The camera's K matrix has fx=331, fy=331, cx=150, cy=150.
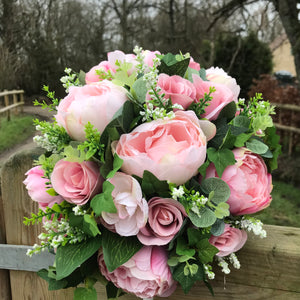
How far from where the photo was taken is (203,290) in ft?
2.63

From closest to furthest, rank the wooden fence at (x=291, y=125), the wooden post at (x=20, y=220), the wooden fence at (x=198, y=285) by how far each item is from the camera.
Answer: the wooden fence at (x=198, y=285), the wooden post at (x=20, y=220), the wooden fence at (x=291, y=125)

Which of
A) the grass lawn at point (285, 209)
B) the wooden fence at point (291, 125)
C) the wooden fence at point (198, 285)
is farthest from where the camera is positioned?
the wooden fence at point (291, 125)

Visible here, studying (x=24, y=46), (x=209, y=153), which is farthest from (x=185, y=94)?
(x=24, y=46)

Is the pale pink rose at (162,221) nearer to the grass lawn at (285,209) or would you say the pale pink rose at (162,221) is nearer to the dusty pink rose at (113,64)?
the dusty pink rose at (113,64)

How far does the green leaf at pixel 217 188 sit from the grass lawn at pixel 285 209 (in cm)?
270

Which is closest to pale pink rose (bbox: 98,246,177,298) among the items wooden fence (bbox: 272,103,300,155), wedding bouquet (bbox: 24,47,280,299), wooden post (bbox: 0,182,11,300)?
wedding bouquet (bbox: 24,47,280,299)

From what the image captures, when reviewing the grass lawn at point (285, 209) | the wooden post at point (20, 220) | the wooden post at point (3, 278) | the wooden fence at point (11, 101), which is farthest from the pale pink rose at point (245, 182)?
the grass lawn at point (285, 209)

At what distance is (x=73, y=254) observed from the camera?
1.98 ft

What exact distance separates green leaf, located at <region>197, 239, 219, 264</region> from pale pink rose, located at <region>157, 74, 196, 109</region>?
26 cm

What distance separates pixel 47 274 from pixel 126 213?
28 cm

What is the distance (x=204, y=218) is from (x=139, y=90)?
26 cm

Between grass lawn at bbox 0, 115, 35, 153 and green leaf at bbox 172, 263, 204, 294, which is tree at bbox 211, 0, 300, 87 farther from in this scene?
green leaf at bbox 172, 263, 204, 294

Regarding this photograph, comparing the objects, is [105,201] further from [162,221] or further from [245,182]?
[245,182]

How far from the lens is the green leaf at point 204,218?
0.56 metres
